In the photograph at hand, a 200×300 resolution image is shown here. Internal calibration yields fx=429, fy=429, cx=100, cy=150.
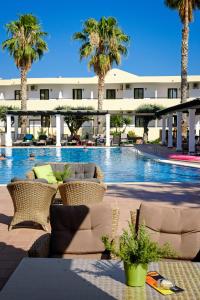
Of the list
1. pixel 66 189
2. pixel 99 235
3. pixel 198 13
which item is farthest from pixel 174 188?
pixel 198 13

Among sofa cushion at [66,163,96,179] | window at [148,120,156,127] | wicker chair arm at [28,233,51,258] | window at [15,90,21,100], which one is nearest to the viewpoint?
wicker chair arm at [28,233,51,258]

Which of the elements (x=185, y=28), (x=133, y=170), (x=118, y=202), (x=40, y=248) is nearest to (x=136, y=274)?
(x=40, y=248)

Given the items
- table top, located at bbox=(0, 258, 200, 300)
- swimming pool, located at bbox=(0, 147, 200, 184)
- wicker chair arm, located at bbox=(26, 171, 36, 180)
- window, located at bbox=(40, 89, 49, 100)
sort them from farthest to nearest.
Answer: window, located at bbox=(40, 89, 49, 100) < swimming pool, located at bbox=(0, 147, 200, 184) < wicker chair arm, located at bbox=(26, 171, 36, 180) < table top, located at bbox=(0, 258, 200, 300)

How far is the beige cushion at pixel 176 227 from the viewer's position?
4.36m

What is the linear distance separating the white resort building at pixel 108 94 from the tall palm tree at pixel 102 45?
5626 millimetres

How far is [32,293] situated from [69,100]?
3946cm

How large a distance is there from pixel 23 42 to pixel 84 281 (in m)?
34.3

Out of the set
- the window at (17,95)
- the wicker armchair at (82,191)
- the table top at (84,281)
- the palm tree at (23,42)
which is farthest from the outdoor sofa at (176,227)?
the window at (17,95)

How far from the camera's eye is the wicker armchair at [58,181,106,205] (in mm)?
7180

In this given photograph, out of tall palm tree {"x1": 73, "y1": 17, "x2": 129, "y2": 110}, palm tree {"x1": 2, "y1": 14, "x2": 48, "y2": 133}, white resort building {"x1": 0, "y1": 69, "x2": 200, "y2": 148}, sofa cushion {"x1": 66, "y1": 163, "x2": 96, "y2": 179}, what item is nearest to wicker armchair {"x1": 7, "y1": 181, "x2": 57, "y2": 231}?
sofa cushion {"x1": 66, "y1": 163, "x2": 96, "y2": 179}

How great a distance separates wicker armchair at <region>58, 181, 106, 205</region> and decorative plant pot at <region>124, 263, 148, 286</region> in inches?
164

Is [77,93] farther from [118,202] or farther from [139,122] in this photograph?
[118,202]

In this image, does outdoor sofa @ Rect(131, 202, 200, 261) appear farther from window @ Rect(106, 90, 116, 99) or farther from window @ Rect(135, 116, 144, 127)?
window @ Rect(106, 90, 116, 99)

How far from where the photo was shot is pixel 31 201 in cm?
705
